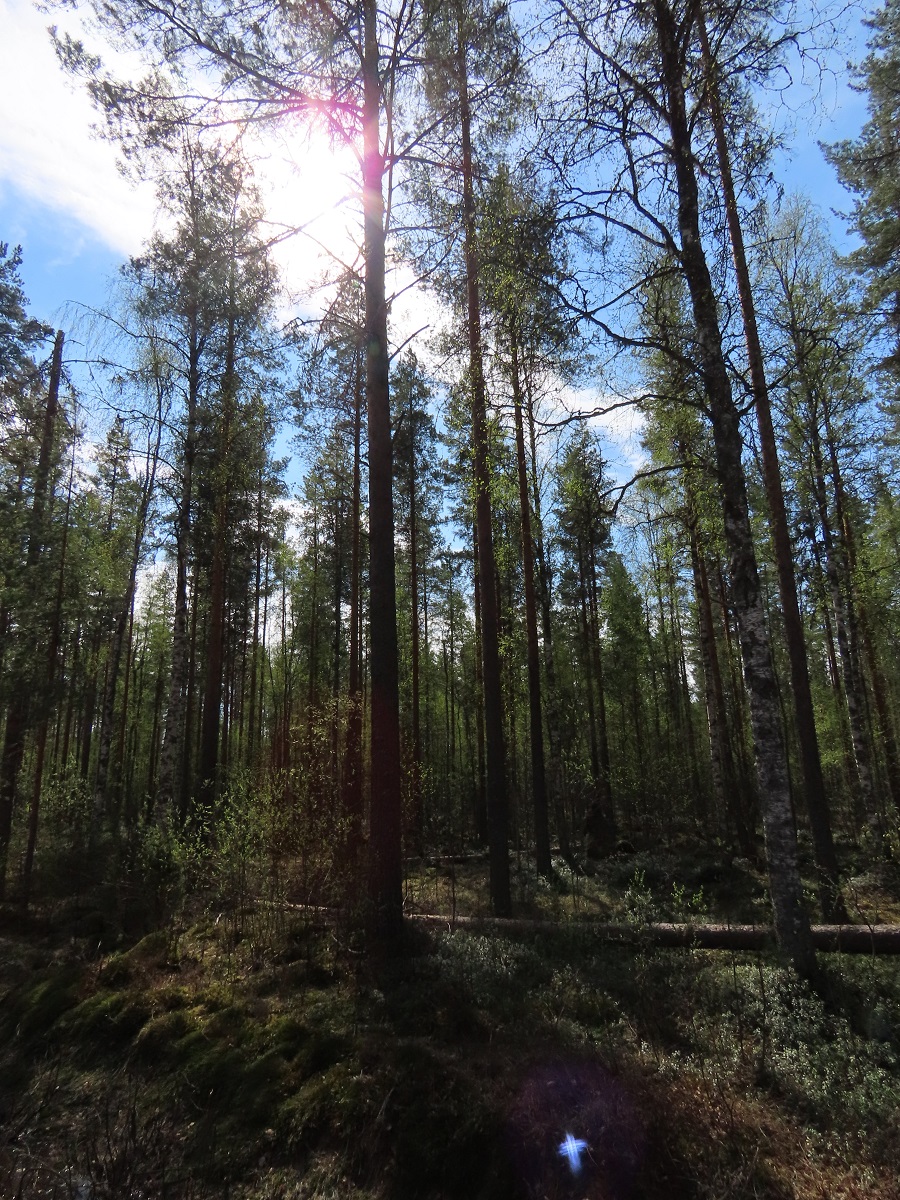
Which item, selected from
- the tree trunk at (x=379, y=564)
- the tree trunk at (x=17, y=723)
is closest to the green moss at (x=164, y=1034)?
the tree trunk at (x=379, y=564)

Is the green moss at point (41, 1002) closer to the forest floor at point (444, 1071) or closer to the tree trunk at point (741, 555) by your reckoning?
the forest floor at point (444, 1071)

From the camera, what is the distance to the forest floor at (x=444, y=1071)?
374 centimetres

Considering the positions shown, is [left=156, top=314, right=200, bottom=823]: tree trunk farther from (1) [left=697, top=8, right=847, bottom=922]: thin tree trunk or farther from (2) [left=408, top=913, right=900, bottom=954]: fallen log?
(1) [left=697, top=8, right=847, bottom=922]: thin tree trunk

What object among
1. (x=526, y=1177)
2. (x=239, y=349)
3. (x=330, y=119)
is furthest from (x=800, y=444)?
(x=526, y=1177)

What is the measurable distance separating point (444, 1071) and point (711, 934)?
444cm

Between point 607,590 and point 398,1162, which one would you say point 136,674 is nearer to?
point 607,590

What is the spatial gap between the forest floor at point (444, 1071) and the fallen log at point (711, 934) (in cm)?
17

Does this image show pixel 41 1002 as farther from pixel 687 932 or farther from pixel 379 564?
pixel 687 932

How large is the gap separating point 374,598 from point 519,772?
67.0 feet

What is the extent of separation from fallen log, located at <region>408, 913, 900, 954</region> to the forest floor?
0.17 metres

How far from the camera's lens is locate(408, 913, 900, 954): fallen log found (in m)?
7.11

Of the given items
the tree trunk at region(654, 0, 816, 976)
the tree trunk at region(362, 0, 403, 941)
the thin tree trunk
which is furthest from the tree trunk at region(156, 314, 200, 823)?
the thin tree trunk

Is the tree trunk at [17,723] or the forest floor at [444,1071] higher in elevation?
the tree trunk at [17,723]

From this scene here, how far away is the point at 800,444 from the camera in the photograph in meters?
15.0
